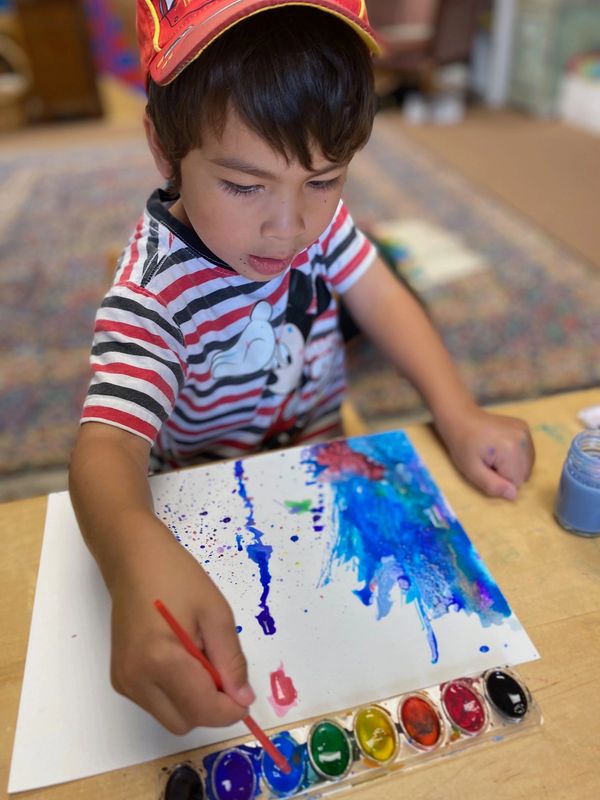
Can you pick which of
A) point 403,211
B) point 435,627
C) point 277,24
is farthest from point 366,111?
point 403,211

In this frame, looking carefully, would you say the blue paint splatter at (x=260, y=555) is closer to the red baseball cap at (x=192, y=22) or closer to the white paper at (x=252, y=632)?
the white paper at (x=252, y=632)

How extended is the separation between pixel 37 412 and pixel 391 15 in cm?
407

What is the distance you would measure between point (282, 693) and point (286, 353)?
415mm

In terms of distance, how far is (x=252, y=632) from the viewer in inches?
20.1

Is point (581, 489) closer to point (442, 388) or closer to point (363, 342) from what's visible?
point (442, 388)

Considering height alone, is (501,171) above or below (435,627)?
below

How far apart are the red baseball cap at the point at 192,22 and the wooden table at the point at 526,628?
407 millimetres

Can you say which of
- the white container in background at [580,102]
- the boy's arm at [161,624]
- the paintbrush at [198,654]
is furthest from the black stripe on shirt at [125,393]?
the white container in background at [580,102]

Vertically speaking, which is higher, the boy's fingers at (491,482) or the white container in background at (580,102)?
the boy's fingers at (491,482)

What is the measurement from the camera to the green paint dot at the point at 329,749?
43 cm

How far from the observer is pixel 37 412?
5.25 ft

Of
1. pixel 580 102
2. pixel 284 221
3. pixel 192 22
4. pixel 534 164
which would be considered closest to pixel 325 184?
pixel 284 221

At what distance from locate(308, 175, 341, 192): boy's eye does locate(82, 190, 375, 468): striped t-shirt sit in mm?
141

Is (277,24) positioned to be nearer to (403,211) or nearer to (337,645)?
(337,645)
